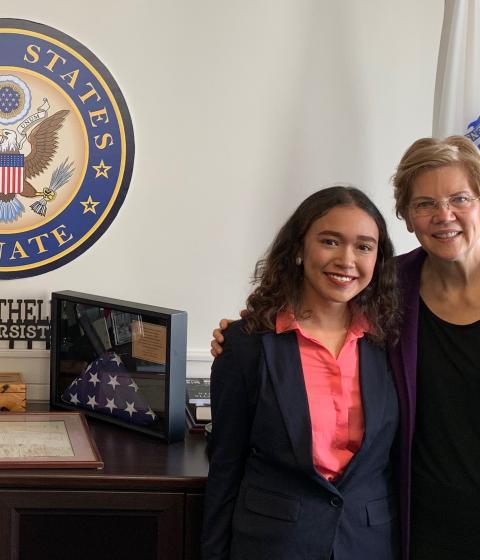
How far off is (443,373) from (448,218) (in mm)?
325

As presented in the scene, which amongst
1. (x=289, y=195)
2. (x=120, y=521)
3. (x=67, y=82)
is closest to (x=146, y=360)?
(x=120, y=521)

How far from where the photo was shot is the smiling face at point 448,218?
162 centimetres

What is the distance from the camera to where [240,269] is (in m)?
2.52

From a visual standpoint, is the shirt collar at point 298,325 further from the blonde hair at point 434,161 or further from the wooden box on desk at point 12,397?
Result: the wooden box on desk at point 12,397

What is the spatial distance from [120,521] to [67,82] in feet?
4.28

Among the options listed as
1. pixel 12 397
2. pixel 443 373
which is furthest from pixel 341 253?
pixel 12 397

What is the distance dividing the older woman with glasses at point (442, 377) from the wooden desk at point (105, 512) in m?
0.39

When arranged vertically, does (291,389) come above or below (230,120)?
below

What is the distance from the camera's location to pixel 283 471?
5.17 ft

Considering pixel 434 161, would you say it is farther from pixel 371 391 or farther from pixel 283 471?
pixel 283 471

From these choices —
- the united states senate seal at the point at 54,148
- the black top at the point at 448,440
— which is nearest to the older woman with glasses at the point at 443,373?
the black top at the point at 448,440

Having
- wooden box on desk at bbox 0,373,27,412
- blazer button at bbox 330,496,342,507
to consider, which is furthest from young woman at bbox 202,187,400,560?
wooden box on desk at bbox 0,373,27,412

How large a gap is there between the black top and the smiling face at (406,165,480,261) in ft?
0.56

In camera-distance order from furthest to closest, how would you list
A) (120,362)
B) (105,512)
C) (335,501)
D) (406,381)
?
(120,362), (105,512), (406,381), (335,501)
